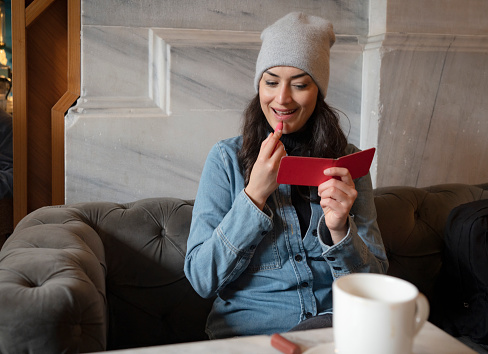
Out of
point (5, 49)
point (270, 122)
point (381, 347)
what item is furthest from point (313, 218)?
point (5, 49)

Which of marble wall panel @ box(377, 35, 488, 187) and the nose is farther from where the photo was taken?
marble wall panel @ box(377, 35, 488, 187)

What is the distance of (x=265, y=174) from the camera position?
1.30 meters

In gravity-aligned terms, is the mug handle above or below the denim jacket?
above

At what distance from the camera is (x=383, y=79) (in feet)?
7.12

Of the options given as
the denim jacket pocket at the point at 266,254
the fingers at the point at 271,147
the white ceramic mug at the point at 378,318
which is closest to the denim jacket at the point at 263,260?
the denim jacket pocket at the point at 266,254

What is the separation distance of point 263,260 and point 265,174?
0.84 ft

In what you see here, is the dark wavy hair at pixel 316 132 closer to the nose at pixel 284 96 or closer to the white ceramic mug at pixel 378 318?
the nose at pixel 284 96

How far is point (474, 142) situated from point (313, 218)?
1.26 metres

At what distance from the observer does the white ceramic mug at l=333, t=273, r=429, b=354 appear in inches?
23.0

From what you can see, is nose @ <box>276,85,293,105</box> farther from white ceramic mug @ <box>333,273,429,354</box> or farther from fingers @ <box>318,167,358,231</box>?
white ceramic mug @ <box>333,273,429,354</box>

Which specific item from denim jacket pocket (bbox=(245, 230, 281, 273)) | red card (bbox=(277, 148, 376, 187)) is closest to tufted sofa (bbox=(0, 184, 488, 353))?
denim jacket pocket (bbox=(245, 230, 281, 273))

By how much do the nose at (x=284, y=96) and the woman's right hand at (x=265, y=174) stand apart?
0.13 m

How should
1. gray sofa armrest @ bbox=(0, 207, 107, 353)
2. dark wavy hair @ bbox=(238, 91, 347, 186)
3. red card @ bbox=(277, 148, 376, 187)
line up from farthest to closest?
dark wavy hair @ bbox=(238, 91, 347, 186) < red card @ bbox=(277, 148, 376, 187) < gray sofa armrest @ bbox=(0, 207, 107, 353)

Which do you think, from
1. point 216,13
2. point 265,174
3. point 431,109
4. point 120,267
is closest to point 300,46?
point 265,174
